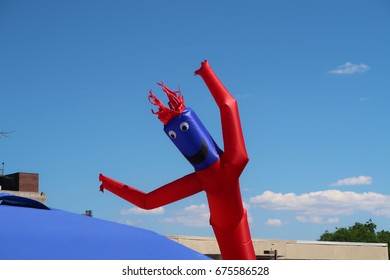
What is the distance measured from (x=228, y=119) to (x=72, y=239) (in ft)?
18.0

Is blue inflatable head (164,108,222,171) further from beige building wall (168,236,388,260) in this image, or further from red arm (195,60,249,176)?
beige building wall (168,236,388,260)

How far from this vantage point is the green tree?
71875 mm

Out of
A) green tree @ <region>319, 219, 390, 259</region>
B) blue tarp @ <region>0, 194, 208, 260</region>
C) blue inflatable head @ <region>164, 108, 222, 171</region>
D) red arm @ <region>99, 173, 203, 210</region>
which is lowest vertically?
blue tarp @ <region>0, 194, 208, 260</region>

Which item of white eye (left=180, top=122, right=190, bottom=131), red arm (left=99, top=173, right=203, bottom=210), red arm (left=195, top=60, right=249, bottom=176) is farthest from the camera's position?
red arm (left=99, top=173, right=203, bottom=210)

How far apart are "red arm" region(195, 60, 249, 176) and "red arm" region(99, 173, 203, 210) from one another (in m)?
0.71

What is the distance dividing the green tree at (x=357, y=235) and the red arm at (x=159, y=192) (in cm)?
6490

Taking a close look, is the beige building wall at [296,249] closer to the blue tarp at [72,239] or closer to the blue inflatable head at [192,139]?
the blue inflatable head at [192,139]

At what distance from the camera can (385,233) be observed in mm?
76312

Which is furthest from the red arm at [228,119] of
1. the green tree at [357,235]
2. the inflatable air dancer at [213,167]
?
the green tree at [357,235]

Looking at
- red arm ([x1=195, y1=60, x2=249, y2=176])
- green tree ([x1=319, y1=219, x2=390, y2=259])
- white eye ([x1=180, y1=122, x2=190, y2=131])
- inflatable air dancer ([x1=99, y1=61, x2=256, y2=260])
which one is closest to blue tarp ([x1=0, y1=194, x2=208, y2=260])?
white eye ([x1=180, y1=122, x2=190, y2=131])
